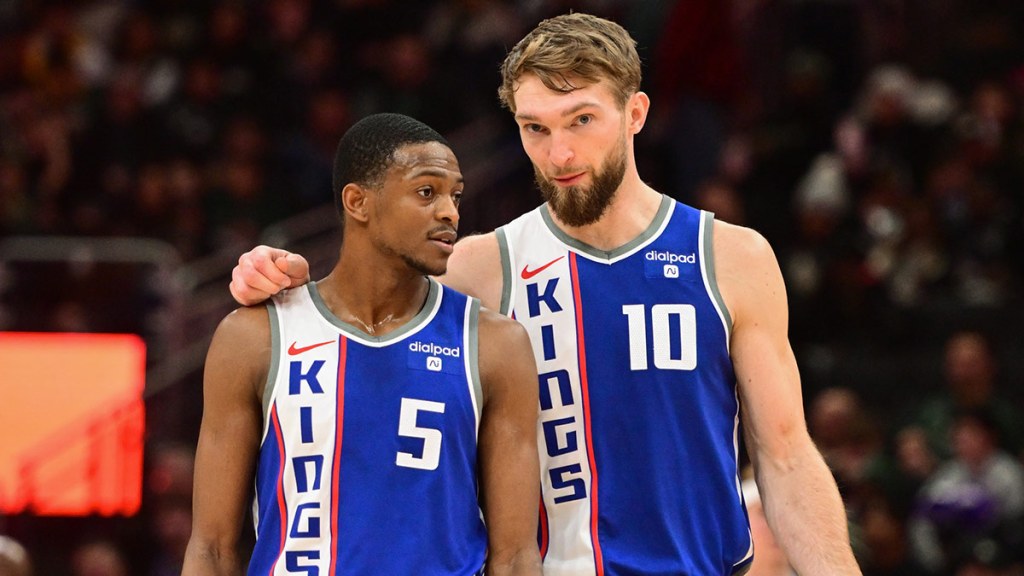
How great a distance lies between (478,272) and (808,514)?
1325 mm

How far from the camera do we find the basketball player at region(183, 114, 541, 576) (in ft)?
14.8

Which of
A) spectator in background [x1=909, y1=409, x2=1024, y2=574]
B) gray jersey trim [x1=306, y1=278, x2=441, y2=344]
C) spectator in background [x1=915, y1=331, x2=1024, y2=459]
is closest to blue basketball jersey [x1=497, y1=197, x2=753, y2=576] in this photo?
gray jersey trim [x1=306, y1=278, x2=441, y2=344]

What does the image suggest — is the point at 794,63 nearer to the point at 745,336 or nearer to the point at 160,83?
the point at 160,83

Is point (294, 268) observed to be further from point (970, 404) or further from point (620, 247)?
point (970, 404)

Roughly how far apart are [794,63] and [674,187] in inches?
87.0

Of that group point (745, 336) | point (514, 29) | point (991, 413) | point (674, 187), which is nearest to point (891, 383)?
point (991, 413)

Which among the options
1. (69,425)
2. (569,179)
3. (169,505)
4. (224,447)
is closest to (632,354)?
(569,179)

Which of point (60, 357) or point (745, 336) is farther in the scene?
point (60, 357)

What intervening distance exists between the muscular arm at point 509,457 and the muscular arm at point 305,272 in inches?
17.3

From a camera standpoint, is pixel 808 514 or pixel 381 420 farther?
pixel 808 514

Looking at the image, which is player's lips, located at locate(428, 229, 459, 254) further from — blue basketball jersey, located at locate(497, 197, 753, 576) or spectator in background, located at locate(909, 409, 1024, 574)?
spectator in background, located at locate(909, 409, 1024, 574)

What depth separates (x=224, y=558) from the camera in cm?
459

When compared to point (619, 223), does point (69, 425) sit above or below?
above

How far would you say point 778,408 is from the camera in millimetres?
4988
